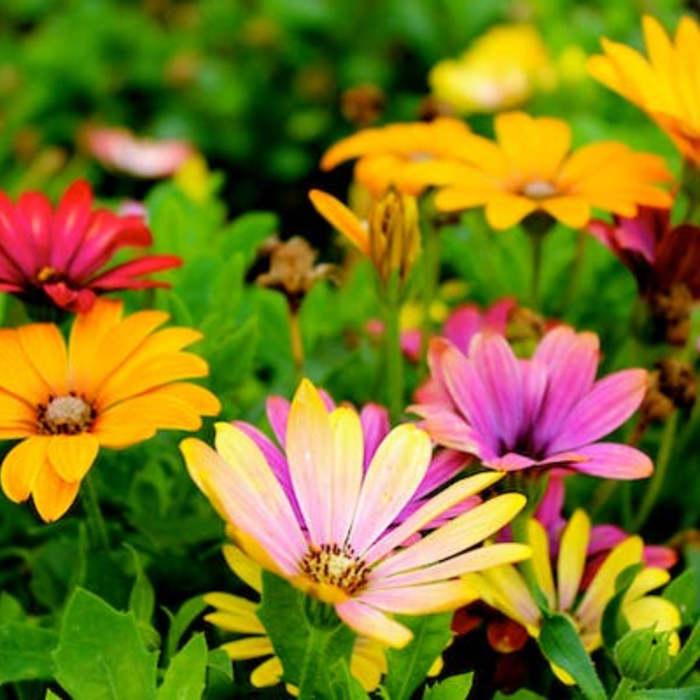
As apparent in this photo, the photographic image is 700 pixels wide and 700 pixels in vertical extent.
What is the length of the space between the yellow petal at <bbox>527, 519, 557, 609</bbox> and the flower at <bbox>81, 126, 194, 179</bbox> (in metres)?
1.27

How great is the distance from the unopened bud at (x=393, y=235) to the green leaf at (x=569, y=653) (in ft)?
0.95

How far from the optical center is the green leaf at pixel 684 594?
941 mm

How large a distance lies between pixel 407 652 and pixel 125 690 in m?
0.17

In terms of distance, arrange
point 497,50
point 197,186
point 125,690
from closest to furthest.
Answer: point 125,690 → point 197,186 → point 497,50

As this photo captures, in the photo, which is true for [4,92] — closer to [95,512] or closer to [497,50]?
[497,50]

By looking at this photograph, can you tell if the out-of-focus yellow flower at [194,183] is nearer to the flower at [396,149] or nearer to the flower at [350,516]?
the flower at [396,149]

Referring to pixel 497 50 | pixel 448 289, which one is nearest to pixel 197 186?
pixel 448 289

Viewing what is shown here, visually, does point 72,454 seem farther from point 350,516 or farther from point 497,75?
point 497,75

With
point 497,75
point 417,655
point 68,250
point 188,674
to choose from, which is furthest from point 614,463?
point 497,75

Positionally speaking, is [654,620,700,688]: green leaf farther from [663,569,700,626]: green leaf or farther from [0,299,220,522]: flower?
[0,299,220,522]: flower

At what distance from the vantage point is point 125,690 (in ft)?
2.57

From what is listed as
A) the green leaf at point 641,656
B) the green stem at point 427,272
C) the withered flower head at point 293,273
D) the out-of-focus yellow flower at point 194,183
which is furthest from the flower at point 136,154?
the green leaf at point 641,656

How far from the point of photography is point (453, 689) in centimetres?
81

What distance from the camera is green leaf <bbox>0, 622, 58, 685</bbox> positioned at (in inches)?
34.4
